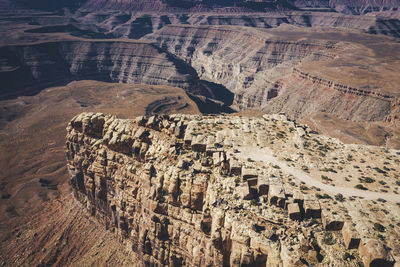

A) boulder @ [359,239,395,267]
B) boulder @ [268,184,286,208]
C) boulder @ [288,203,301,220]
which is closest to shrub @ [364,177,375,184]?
boulder @ [359,239,395,267]

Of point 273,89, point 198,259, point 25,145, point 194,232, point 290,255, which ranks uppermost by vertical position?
point 290,255

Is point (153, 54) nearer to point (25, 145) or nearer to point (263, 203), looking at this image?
point (25, 145)

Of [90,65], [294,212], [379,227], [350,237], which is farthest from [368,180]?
[90,65]

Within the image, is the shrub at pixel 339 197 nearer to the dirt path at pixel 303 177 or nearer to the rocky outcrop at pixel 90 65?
the dirt path at pixel 303 177

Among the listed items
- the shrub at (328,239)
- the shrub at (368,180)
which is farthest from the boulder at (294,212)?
the shrub at (368,180)

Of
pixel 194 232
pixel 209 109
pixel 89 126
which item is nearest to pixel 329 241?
pixel 194 232

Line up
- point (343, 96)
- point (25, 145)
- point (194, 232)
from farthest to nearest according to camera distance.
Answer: point (343, 96), point (25, 145), point (194, 232)

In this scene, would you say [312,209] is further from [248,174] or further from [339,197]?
[248,174]
